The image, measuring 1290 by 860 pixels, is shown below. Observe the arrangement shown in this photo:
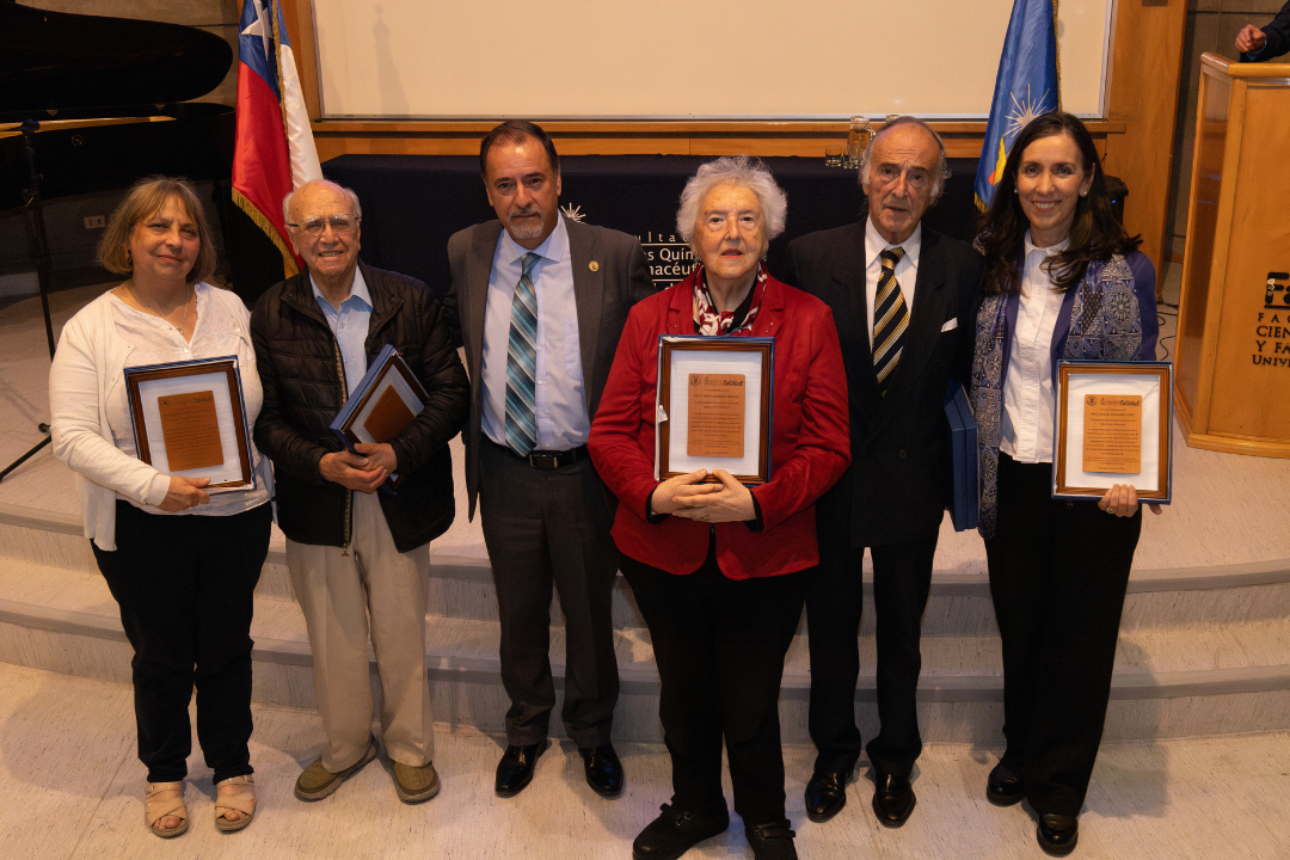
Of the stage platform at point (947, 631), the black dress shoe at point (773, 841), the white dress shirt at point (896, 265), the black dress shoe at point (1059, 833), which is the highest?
the white dress shirt at point (896, 265)

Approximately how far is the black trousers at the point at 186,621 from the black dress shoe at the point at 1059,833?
2267mm

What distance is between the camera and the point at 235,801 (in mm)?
2984

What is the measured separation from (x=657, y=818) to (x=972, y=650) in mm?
1266

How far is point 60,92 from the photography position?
545 centimetres

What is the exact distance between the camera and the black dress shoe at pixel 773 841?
2.69 metres

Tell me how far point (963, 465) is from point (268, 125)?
3828 mm

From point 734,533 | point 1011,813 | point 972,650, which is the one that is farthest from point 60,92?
point 1011,813

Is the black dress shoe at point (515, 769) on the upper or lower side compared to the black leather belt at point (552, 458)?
lower

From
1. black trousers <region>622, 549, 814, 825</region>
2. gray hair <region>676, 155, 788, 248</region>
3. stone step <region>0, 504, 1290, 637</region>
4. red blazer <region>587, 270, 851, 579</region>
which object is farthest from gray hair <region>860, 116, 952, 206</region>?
stone step <region>0, 504, 1290, 637</region>

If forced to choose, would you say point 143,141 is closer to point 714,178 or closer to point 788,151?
point 788,151

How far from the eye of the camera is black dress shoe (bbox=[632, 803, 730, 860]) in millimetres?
2771

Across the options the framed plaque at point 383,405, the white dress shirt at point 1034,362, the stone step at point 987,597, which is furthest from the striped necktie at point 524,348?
the white dress shirt at point 1034,362

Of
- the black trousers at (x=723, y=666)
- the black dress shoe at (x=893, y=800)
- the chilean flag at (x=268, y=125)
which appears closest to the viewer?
the black trousers at (x=723, y=666)

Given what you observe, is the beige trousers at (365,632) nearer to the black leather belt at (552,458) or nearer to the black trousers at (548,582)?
the black trousers at (548,582)
